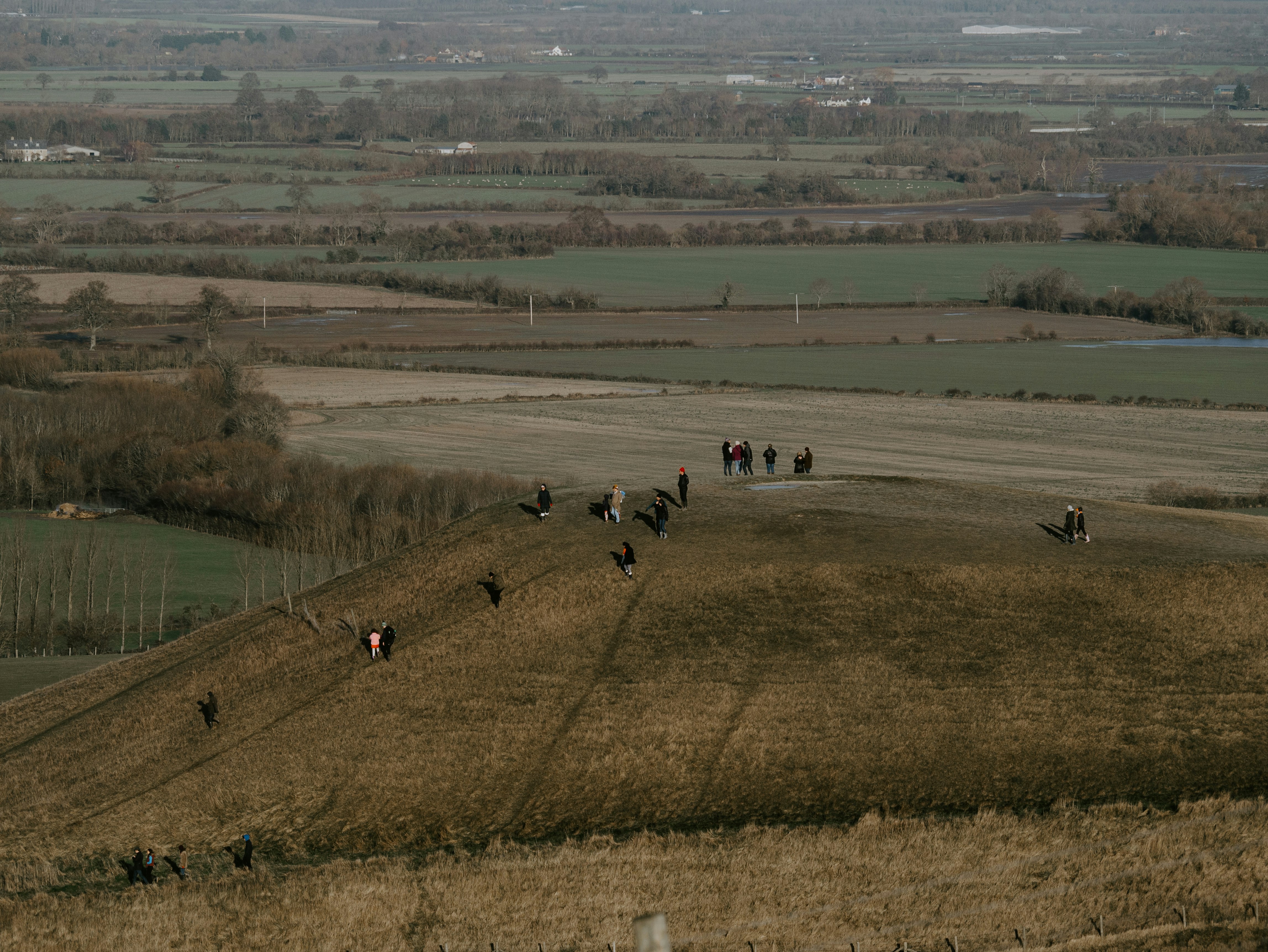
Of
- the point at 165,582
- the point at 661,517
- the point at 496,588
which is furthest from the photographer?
the point at 165,582

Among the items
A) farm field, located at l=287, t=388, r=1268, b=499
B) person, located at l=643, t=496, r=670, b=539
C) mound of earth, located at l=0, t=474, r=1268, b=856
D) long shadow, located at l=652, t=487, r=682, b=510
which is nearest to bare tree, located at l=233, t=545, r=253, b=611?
farm field, located at l=287, t=388, r=1268, b=499

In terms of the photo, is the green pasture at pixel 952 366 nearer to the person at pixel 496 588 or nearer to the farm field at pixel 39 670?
the farm field at pixel 39 670

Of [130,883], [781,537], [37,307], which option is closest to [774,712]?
[781,537]

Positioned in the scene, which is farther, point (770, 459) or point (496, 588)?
point (770, 459)

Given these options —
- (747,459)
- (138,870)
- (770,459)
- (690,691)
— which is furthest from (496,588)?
(747,459)

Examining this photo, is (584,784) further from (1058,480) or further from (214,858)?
(1058,480)

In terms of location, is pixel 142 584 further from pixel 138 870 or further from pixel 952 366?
pixel 952 366

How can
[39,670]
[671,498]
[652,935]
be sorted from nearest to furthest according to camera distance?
[652,935]
[671,498]
[39,670]

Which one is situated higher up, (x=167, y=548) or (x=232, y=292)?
(x=232, y=292)
